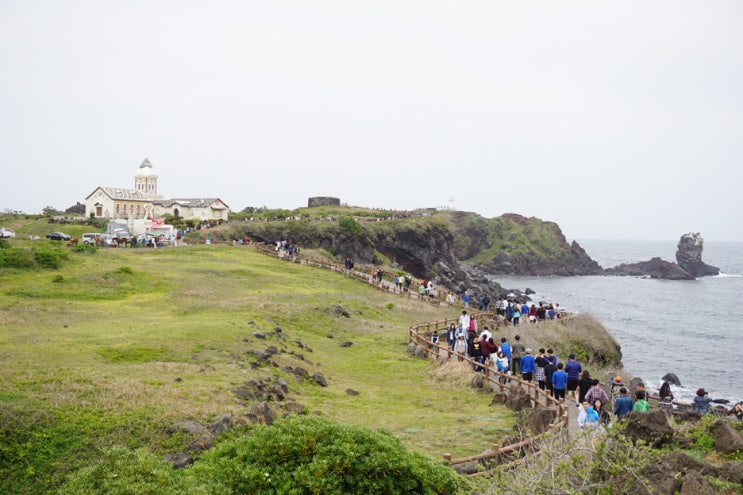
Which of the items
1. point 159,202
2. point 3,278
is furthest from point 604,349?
point 159,202

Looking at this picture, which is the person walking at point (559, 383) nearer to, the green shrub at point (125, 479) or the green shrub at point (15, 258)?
the green shrub at point (125, 479)

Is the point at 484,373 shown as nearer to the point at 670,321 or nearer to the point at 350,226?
the point at 350,226

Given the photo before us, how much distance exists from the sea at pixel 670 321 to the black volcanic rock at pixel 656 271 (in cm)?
494

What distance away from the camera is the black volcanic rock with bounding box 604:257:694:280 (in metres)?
130

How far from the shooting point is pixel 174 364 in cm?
1864

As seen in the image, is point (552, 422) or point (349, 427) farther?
point (552, 422)

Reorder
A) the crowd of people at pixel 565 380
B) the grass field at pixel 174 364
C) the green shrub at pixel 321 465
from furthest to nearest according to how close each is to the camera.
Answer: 1. the crowd of people at pixel 565 380
2. the grass field at pixel 174 364
3. the green shrub at pixel 321 465

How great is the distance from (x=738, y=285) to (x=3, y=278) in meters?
136

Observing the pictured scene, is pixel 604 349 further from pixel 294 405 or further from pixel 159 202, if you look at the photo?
pixel 159 202

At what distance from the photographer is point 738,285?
401 ft

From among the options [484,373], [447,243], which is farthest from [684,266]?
[484,373]

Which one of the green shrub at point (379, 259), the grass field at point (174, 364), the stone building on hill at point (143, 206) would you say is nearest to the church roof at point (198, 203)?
the stone building on hill at point (143, 206)

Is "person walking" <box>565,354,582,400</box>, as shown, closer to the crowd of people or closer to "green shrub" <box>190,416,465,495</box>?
the crowd of people

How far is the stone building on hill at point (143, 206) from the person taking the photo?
7881cm
